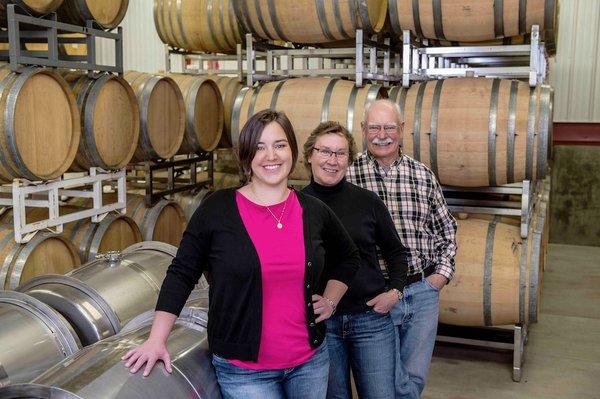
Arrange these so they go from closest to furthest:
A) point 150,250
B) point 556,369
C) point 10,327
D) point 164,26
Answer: point 10,327 → point 150,250 → point 556,369 → point 164,26

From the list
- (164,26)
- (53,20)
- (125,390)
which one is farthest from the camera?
(164,26)

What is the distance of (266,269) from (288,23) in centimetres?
361

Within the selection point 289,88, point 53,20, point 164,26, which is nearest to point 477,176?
point 289,88

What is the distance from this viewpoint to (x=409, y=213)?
3100 millimetres

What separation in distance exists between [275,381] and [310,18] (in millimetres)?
3652

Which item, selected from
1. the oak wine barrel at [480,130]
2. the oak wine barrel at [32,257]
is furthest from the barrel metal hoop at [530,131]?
the oak wine barrel at [32,257]

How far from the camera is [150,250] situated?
3.91 meters

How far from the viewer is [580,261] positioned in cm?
900

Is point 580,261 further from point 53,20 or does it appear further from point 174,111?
point 53,20

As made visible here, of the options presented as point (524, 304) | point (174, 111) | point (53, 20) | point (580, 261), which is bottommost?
point (580, 261)

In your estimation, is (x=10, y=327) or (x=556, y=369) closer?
(x=10, y=327)

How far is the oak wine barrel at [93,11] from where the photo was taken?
4.57 metres

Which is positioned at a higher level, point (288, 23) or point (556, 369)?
point (288, 23)

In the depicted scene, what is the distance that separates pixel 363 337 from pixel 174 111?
3450mm
